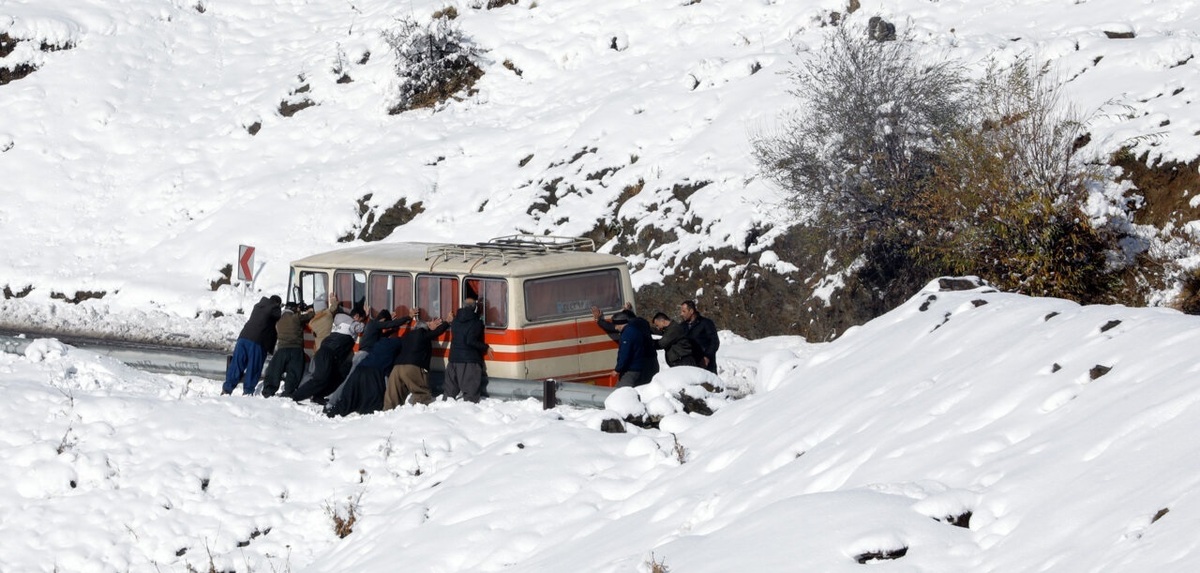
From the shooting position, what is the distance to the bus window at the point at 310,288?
19.5 meters

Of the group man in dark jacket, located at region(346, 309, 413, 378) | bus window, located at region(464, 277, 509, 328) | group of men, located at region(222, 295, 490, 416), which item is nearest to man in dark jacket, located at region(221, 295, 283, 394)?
group of men, located at region(222, 295, 490, 416)

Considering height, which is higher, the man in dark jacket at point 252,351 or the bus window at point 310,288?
the bus window at point 310,288

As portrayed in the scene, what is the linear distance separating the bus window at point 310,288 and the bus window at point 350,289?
0.26 m

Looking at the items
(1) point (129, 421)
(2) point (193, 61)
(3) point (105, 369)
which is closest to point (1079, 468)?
(1) point (129, 421)

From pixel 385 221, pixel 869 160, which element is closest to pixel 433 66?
pixel 385 221

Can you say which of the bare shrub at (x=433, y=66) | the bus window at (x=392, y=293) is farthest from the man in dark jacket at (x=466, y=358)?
the bare shrub at (x=433, y=66)

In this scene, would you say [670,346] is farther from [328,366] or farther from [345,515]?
[328,366]

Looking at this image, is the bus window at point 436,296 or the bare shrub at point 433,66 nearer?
the bus window at point 436,296

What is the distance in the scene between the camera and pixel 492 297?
1747 cm

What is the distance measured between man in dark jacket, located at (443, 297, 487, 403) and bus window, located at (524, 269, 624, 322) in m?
0.86

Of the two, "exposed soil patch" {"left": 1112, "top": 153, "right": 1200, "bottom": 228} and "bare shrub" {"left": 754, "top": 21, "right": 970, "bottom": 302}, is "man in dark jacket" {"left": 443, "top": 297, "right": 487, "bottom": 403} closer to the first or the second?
"bare shrub" {"left": 754, "top": 21, "right": 970, "bottom": 302}

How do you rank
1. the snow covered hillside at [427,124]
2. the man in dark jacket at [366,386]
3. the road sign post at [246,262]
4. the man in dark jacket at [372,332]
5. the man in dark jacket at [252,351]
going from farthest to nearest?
the road sign post at [246,262] → the snow covered hillside at [427,124] → the man in dark jacket at [252,351] → the man in dark jacket at [372,332] → the man in dark jacket at [366,386]

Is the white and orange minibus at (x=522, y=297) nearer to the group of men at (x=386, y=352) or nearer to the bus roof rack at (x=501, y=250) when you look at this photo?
the bus roof rack at (x=501, y=250)

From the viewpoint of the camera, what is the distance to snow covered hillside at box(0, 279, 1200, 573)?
7.74m
